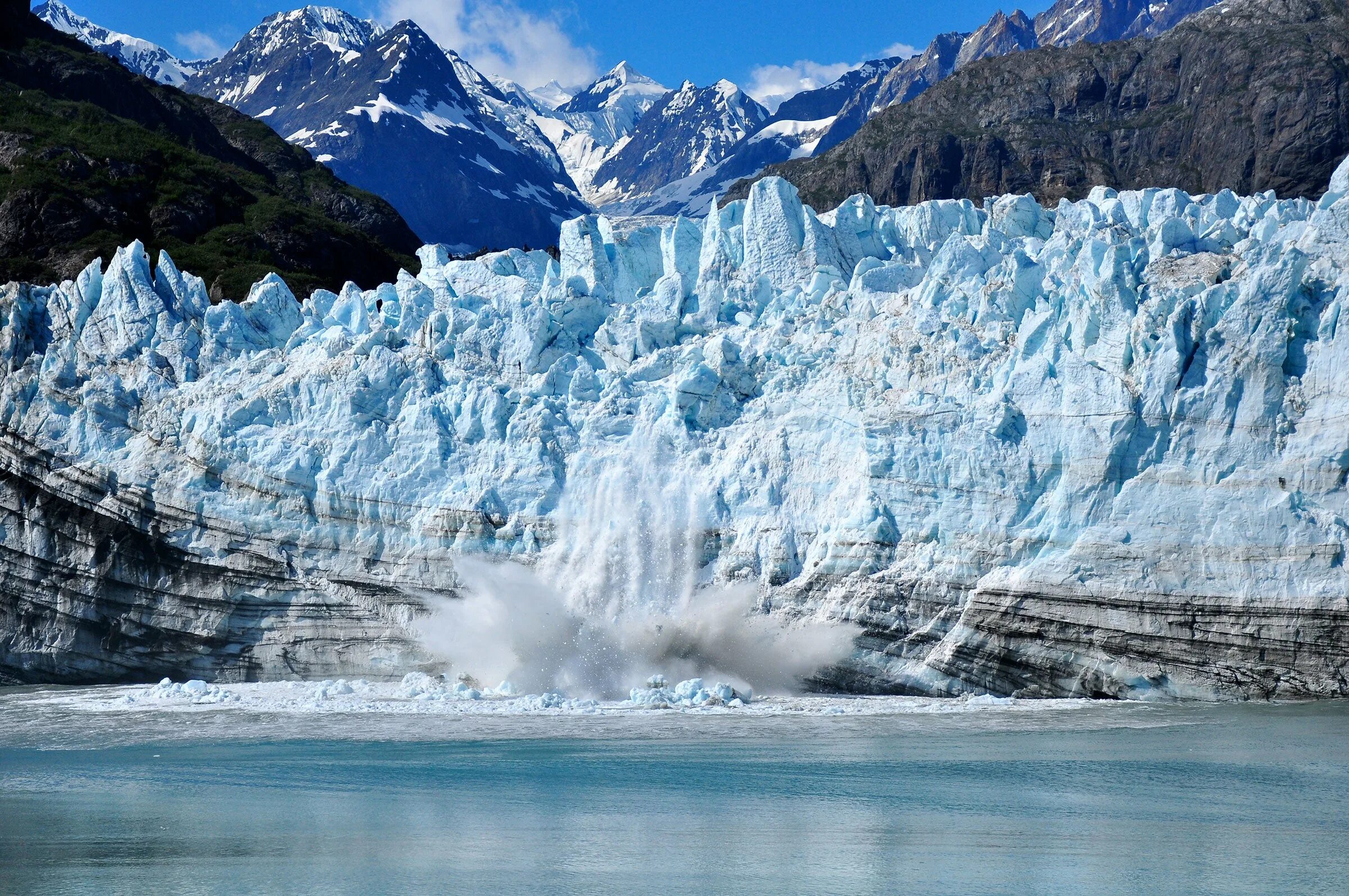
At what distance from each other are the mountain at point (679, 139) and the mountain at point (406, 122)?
819 centimetres

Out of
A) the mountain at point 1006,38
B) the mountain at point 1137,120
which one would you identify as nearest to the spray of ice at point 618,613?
the mountain at point 1137,120

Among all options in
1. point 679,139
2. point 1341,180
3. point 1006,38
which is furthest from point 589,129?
point 1341,180

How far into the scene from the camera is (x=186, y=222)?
44.7 m

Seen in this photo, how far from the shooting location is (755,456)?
22688 millimetres

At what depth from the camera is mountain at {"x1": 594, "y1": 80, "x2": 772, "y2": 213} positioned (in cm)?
16312

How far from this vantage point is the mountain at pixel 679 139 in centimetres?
16312

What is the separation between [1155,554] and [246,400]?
14.7 metres

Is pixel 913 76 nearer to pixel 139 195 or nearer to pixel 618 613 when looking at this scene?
pixel 139 195

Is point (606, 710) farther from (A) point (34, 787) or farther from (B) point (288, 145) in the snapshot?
(B) point (288, 145)

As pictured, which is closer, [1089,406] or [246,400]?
[1089,406]

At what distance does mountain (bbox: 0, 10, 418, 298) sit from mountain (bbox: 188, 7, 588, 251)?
48441 mm

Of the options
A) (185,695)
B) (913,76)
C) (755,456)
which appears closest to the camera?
(185,695)

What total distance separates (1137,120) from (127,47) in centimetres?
12924

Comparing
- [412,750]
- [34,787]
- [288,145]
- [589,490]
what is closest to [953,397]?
[589,490]
